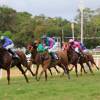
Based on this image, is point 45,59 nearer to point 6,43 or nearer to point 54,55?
point 54,55

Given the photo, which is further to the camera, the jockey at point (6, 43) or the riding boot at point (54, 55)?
the riding boot at point (54, 55)

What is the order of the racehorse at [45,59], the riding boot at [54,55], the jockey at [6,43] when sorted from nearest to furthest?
the jockey at [6,43] < the racehorse at [45,59] < the riding boot at [54,55]

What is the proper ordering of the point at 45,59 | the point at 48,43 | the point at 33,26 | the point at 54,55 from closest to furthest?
1. the point at 45,59
2. the point at 48,43
3. the point at 54,55
4. the point at 33,26

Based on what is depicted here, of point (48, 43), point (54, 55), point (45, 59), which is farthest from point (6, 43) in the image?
point (54, 55)

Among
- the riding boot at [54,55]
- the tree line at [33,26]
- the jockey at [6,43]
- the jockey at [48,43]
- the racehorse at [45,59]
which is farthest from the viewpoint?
the tree line at [33,26]

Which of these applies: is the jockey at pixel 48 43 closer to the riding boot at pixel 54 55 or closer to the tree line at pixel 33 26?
the riding boot at pixel 54 55

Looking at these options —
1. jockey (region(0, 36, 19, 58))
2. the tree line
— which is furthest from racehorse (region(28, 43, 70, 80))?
the tree line

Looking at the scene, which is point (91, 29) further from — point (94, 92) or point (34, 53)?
point (94, 92)

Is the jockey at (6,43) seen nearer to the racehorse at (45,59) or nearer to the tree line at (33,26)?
the racehorse at (45,59)

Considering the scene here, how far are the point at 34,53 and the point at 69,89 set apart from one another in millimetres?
7530

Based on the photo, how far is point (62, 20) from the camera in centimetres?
12950

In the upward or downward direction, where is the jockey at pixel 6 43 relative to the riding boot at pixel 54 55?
upward

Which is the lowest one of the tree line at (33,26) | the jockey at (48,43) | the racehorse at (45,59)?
the tree line at (33,26)

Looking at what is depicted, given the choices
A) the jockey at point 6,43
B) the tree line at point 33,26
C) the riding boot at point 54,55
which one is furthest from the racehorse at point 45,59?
the tree line at point 33,26
